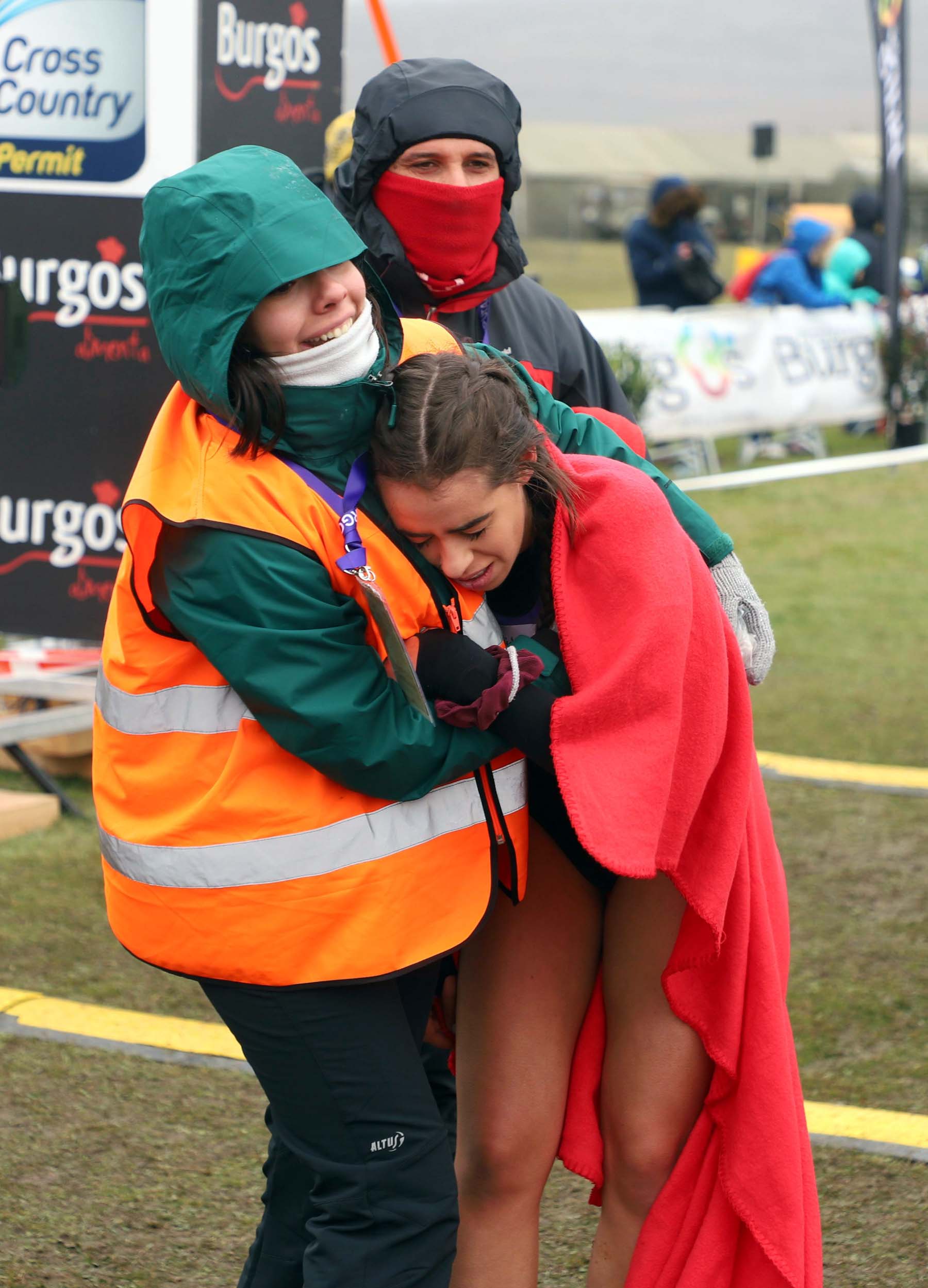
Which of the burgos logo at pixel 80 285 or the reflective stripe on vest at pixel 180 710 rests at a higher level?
the burgos logo at pixel 80 285

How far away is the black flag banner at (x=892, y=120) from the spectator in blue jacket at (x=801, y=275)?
1044mm

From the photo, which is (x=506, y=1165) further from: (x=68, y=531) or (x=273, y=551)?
(x=68, y=531)

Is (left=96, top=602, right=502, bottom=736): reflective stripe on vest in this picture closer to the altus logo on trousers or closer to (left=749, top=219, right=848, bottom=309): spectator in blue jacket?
the altus logo on trousers

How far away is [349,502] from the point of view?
1.97m

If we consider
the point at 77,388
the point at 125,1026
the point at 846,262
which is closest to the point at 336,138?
the point at 77,388

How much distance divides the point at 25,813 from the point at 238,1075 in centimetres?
175

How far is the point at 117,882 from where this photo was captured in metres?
2.11

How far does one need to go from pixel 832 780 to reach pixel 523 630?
3.38 metres

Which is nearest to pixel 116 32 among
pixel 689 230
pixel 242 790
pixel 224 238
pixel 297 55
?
pixel 297 55

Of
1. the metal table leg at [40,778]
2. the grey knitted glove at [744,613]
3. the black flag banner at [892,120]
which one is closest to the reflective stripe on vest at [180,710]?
the grey knitted glove at [744,613]

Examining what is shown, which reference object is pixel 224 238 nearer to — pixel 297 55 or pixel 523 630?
pixel 523 630

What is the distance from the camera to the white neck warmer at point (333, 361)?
1.92 metres

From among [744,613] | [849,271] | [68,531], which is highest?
[849,271]

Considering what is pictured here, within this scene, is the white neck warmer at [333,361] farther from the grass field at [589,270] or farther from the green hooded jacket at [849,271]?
the grass field at [589,270]
